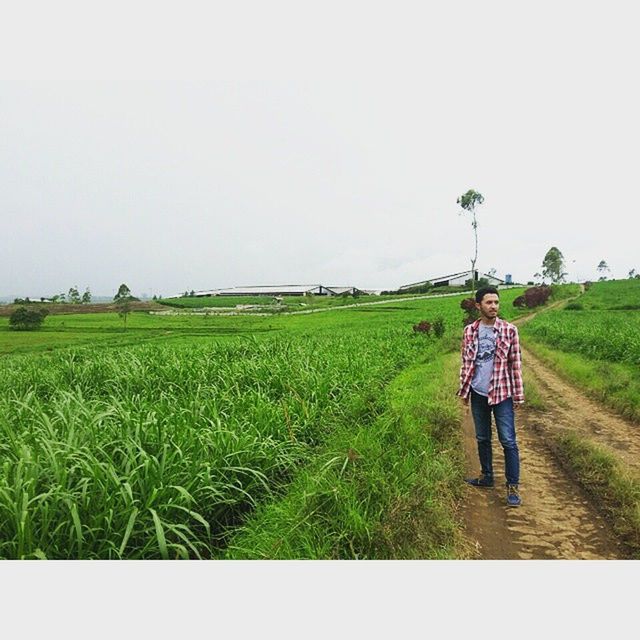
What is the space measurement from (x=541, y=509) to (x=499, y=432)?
1.80ft

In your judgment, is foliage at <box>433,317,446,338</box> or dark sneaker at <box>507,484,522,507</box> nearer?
dark sneaker at <box>507,484,522,507</box>

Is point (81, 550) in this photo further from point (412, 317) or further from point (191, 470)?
point (412, 317)

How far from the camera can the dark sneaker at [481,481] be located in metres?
3.12

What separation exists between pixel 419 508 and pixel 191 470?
1.46 meters

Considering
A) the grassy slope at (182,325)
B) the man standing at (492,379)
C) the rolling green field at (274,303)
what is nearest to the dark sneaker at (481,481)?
the man standing at (492,379)

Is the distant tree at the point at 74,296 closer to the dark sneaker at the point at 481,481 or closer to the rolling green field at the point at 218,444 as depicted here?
the rolling green field at the point at 218,444

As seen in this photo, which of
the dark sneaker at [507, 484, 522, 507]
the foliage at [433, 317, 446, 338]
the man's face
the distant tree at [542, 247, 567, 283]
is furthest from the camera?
the foliage at [433, 317, 446, 338]

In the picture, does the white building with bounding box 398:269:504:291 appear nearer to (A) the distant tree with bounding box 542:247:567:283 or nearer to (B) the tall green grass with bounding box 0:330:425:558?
(A) the distant tree with bounding box 542:247:567:283

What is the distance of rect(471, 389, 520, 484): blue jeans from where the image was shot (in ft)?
9.82

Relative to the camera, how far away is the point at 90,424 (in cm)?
301

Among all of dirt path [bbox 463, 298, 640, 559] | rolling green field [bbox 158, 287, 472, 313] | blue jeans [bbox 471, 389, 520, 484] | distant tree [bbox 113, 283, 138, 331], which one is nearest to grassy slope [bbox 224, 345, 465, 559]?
dirt path [bbox 463, 298, 640, 559]

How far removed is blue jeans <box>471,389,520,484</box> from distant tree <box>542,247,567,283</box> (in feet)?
5.18

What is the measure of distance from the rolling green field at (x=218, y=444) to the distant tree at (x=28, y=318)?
0.34 feet

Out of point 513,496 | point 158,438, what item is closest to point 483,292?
point 513,496
